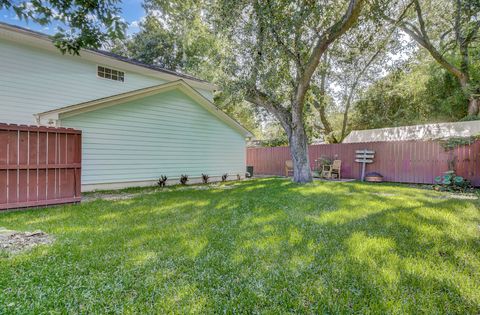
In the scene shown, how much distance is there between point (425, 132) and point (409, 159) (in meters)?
3.54

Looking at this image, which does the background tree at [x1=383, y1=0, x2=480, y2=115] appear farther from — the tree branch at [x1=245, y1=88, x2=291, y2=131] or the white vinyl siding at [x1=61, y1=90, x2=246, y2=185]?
the white vinyl siding at [x1=61, y1=90, x2=246, y2=185]

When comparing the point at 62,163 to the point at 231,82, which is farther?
the point at 231,82

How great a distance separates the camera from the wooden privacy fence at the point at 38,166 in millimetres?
4949

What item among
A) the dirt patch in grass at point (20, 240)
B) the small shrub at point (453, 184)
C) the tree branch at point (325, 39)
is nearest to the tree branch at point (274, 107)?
the tree branch at point (325, 39)

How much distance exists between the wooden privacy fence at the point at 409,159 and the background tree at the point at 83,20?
36.2 feet

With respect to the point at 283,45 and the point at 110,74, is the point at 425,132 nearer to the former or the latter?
the point at 283,45

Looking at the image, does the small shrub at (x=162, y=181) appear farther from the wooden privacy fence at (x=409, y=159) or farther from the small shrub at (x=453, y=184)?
the small shrub at (x=453, y=184)

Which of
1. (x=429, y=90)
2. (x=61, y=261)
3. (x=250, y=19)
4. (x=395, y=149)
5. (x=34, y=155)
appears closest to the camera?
(x=61, y=261)

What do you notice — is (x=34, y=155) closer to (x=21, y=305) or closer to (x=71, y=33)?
(x=71, y=33)

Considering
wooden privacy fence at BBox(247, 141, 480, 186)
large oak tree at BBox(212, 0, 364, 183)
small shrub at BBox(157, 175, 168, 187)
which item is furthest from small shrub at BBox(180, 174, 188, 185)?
wooden privacy fence at BBox(247, 141, 480, 186)

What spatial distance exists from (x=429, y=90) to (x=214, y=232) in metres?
21.0

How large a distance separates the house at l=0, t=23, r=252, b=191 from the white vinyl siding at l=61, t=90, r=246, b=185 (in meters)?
0.03

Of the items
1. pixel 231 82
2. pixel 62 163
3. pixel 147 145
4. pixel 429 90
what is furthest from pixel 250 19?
pixel 429 90

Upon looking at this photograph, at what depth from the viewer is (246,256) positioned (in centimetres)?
274
